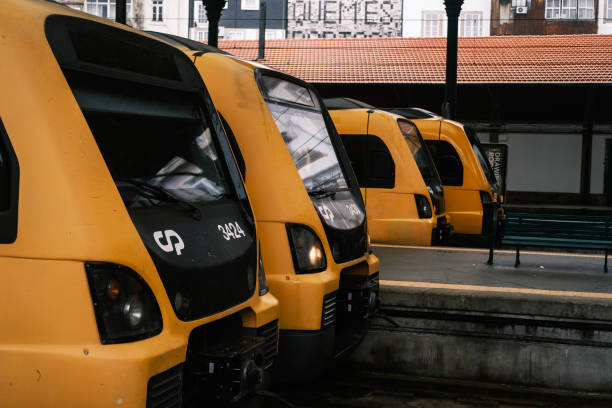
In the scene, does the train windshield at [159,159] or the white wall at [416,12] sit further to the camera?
the white wall at [416,12]

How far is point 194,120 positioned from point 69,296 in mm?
1361

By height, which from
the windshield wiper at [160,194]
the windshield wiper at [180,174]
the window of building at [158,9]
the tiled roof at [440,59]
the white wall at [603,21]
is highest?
the window of building at [158,9]

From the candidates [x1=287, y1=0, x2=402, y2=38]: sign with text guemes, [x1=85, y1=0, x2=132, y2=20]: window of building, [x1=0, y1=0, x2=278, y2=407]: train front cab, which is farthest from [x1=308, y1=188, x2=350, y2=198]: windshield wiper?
[x1=287, y1=0, x2=402, y2=38]: sign with text guemes

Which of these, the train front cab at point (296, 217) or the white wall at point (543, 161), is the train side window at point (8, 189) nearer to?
the train front cab at point (296, 217)

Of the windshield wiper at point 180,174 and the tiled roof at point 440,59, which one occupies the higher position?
the tiled roof at point 440,59

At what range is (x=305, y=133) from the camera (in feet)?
16.3

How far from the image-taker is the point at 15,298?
249 cm

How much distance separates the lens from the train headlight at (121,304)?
2486 millimetres

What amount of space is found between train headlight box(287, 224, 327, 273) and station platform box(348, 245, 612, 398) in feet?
4.12

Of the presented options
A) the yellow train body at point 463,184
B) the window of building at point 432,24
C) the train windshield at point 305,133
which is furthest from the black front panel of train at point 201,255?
the window of building at point 432,24

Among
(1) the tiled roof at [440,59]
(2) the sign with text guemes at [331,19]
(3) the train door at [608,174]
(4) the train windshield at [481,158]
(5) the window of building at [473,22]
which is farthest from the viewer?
(2) the sign with text guemes at [331,19]

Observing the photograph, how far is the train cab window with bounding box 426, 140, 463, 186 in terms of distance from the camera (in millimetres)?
12070

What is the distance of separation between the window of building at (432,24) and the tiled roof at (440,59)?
46.8 ft

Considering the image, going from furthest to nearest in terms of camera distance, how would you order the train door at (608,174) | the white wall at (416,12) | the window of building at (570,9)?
the white wall at (416,12)
the window of building at (570,9)
the train door at (608,174)
